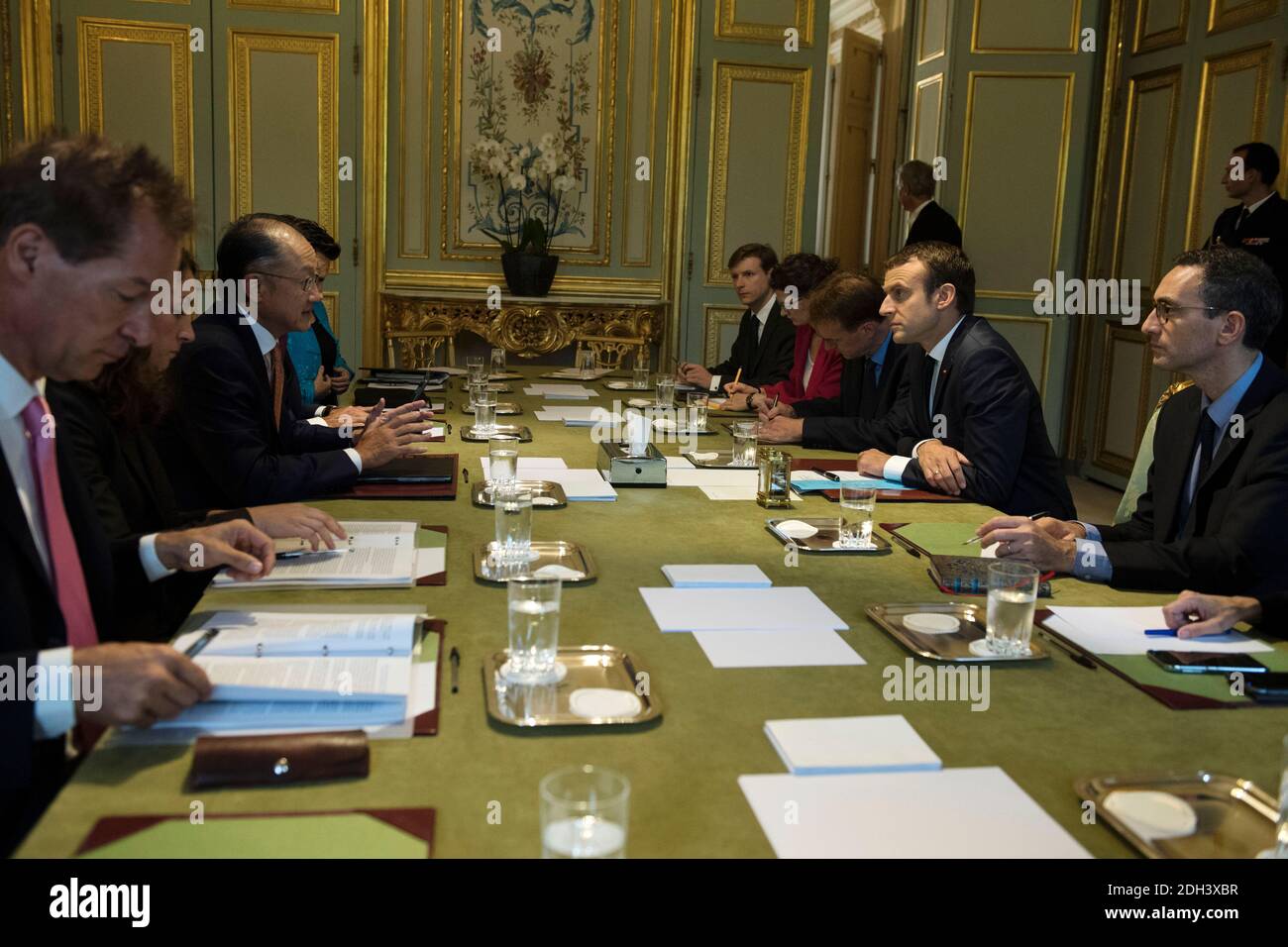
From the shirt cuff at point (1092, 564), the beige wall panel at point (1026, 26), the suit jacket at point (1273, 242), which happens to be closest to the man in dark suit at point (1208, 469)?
the shirt cuff at point (1092, 564)

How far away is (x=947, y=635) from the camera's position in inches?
66.5

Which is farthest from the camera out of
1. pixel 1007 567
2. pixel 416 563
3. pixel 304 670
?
pixel 416 563

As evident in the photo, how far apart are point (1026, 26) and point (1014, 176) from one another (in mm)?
790

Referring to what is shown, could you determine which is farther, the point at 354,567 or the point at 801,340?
the point at 801,340

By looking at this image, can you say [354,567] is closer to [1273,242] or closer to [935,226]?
[1273,242]

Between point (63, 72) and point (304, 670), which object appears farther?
point (63, 72)

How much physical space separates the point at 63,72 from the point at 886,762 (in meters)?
6.20

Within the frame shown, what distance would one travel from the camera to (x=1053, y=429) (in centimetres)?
678

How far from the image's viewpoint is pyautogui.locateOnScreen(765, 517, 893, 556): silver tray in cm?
218

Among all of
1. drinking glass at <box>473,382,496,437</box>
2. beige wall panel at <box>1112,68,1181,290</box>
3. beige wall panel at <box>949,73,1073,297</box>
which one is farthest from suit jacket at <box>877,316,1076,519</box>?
beige wall panel at <box>949,73,1073,297</box>

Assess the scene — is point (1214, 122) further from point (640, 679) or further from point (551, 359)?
point (640, 679)

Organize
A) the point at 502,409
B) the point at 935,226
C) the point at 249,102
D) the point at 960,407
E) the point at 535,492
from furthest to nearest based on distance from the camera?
1. the point at 935,226
2. the point at 249,102
3. the point at 502,409
4. the point at 960,407
5. the point at 535,492

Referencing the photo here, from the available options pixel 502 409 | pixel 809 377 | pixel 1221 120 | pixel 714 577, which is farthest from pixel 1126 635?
pixel 1221 120
